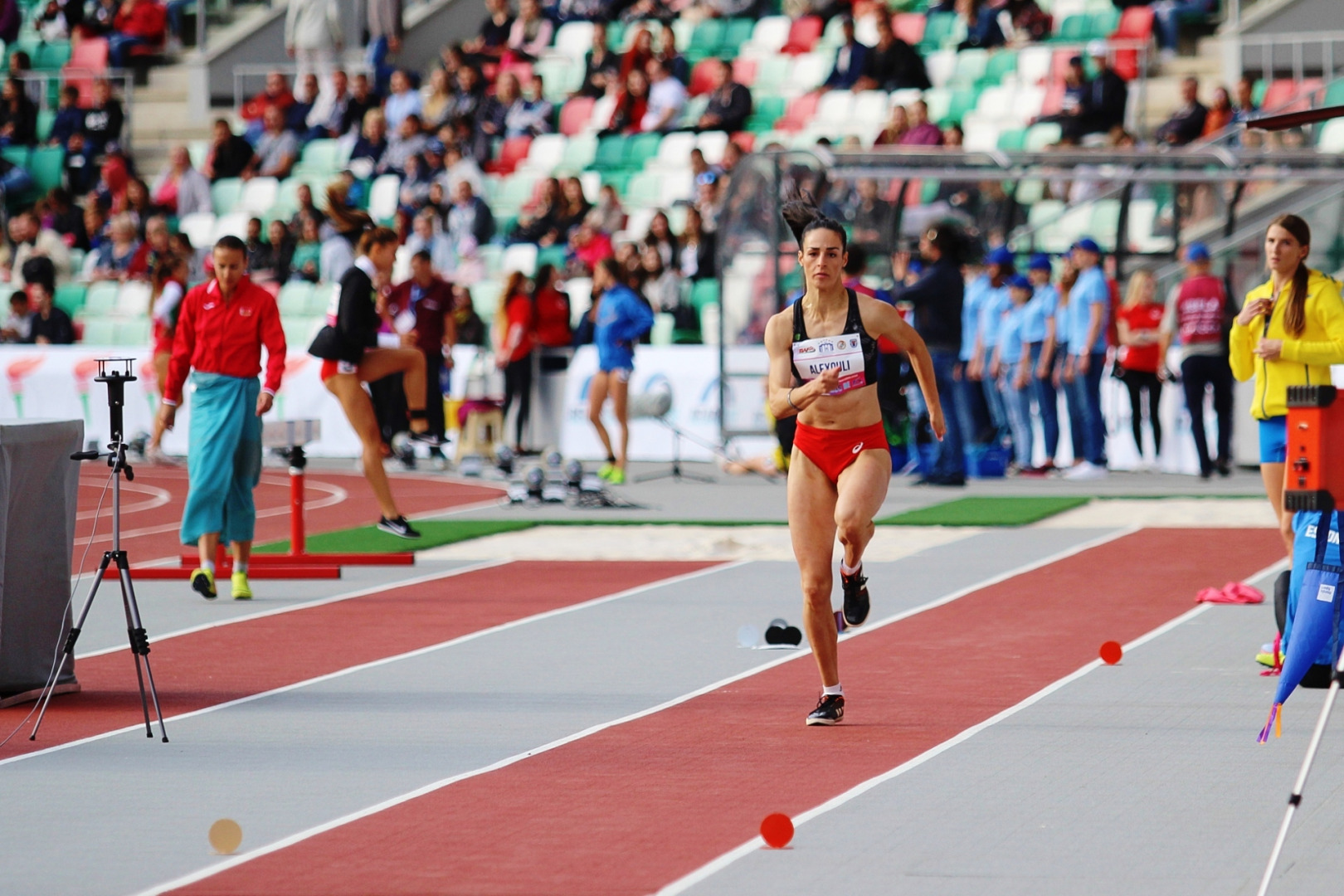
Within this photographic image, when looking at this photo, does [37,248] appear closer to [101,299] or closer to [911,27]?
[101,299]

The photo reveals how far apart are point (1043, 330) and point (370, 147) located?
12.8 metres

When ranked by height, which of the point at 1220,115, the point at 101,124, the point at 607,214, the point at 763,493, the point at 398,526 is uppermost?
the point at 101,124

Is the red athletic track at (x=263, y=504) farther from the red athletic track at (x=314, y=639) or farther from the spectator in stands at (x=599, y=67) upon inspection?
the spectator in stands at (x=599, y=67)

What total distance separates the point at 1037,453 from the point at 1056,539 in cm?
708

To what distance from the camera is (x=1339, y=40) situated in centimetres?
2648

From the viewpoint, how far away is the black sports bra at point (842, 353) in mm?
8508

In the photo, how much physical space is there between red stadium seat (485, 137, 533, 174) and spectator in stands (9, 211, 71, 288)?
6.31 metres

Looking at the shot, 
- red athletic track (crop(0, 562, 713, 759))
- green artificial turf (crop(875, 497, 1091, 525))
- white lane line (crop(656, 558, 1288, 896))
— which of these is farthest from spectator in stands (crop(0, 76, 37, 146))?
white lane line (crop(656, 558, 1288, 896))

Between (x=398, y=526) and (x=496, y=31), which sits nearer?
(x=398, y=526)

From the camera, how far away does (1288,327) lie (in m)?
9.50

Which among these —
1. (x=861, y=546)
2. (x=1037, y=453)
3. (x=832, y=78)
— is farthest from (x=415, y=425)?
(x=832, y=78)

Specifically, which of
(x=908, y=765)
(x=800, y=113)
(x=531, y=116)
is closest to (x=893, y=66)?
(x=800, y=113)

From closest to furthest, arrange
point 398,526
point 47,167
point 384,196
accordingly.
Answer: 1. point 398,526
2. point 384,196
3. point 47,167

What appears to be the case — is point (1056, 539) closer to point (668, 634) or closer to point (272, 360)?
point (668, 634)
